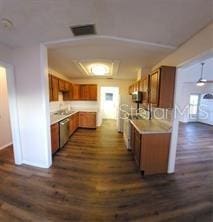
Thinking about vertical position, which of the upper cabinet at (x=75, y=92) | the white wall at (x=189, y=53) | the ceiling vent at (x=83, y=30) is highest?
the ceiling vent at (x=83, y=30)

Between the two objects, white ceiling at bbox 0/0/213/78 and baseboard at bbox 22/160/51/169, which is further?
baseboard at bbox 22/160/51/169

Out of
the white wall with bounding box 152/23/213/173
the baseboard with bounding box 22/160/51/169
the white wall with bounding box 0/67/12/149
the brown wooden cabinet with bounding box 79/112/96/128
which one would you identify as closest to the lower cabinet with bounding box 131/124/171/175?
the white wall with bounding box 152/23/213/173

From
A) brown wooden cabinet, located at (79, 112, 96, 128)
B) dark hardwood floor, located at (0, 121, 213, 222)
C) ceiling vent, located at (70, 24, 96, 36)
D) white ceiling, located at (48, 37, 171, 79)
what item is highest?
ceiling vent, located at (70, 24, 96, 36)

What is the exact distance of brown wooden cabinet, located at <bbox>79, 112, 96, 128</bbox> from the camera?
6.17 m

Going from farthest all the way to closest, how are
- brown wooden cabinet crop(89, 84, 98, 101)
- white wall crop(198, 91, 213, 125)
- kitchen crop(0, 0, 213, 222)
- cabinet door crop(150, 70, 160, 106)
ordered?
white wall crop(198, 91, 213, 125) → brown wooden cabinet crop(89, 84, 98, 101) → cabinet door crop(150, 70, 160, 106) → kitchen crop(0, 0, 213, 222)

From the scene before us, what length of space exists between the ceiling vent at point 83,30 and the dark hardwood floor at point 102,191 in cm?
262

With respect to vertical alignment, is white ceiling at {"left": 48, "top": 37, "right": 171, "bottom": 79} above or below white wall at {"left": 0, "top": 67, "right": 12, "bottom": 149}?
above

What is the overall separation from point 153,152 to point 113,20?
241 centimetres

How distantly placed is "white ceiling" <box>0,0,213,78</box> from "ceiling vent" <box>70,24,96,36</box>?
0.29ft

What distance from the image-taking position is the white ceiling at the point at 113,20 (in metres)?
1.52

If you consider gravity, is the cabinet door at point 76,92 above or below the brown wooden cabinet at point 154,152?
above

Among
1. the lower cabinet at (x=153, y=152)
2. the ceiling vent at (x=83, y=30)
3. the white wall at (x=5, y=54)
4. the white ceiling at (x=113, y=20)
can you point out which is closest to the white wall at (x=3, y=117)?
the white wall at (x=5, y=54)

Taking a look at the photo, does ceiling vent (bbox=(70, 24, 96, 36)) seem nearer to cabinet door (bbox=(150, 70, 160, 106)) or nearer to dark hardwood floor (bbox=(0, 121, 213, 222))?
cabinet door (bbox=(150, 70, 160, 106))

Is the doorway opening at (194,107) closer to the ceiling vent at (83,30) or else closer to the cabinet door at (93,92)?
the cabinet door at (93,92)
